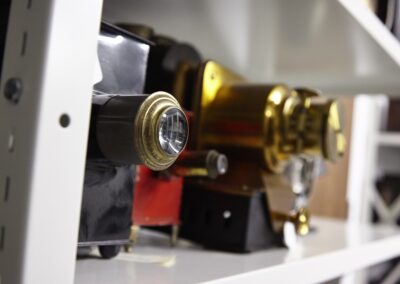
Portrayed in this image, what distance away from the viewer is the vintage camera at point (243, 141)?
56 cm

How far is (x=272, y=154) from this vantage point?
577 mm

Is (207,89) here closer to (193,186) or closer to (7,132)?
(193,186)

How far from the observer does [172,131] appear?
33 cm

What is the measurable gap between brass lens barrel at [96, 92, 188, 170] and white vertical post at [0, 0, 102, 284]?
45 mm

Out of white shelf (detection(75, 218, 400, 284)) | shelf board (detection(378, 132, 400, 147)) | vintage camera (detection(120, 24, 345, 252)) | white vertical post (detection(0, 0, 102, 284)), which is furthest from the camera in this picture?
shelf board (detection(378, 132, 400, 147))

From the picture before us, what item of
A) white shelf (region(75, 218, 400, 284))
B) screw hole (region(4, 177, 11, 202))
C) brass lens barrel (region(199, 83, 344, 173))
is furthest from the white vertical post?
brass lens barrel (region(199, 83, 344, 173))

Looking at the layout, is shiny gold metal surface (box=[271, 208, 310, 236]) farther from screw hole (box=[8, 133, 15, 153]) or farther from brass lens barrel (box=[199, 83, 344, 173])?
screw hole (box=[8, 133, 15, 153])

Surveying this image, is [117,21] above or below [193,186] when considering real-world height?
above

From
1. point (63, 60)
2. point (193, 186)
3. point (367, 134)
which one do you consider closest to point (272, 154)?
point (193, 186)

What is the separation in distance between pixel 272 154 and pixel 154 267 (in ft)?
0.67

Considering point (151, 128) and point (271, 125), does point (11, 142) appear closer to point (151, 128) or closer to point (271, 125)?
point (151, 128)

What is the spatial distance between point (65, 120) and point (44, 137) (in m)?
0.02

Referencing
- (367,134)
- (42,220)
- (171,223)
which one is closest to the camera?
(42,220)

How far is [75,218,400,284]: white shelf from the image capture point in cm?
40
